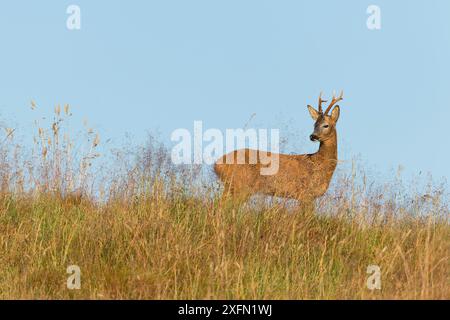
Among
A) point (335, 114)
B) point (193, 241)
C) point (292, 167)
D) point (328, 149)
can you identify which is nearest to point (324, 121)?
point (335, 114)

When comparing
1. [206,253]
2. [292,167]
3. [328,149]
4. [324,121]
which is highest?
[324,121]

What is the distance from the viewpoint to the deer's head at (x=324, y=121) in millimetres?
10227

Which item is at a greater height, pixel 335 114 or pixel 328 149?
pixel 335 114

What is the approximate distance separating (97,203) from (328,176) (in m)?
4.35

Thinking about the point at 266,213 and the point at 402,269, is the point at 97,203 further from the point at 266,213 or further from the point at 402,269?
the point at 402,269

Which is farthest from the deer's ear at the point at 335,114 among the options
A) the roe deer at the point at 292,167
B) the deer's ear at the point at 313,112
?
the deer's ear at the point at 313,112

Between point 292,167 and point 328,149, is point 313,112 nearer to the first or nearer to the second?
point 328,149

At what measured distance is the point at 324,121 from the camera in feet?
33.5

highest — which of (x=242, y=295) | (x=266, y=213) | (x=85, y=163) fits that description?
(x=85, y=163)

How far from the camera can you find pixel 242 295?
4.33m

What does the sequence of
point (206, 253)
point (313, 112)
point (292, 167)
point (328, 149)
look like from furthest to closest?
point (328, 149) < point (313, 112) < point (292, 167) < point (206, 253)

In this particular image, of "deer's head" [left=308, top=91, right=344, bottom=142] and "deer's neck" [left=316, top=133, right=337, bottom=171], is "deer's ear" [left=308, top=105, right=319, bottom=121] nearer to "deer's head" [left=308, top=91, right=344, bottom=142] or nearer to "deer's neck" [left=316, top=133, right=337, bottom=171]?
"deer's head" [left=308, top=91, right=344, bottom=142]

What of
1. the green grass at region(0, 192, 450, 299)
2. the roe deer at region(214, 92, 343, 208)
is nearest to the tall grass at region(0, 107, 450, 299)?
the green grass at region(0, 192, 450, 299)

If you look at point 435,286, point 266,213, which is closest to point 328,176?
point 266,213
